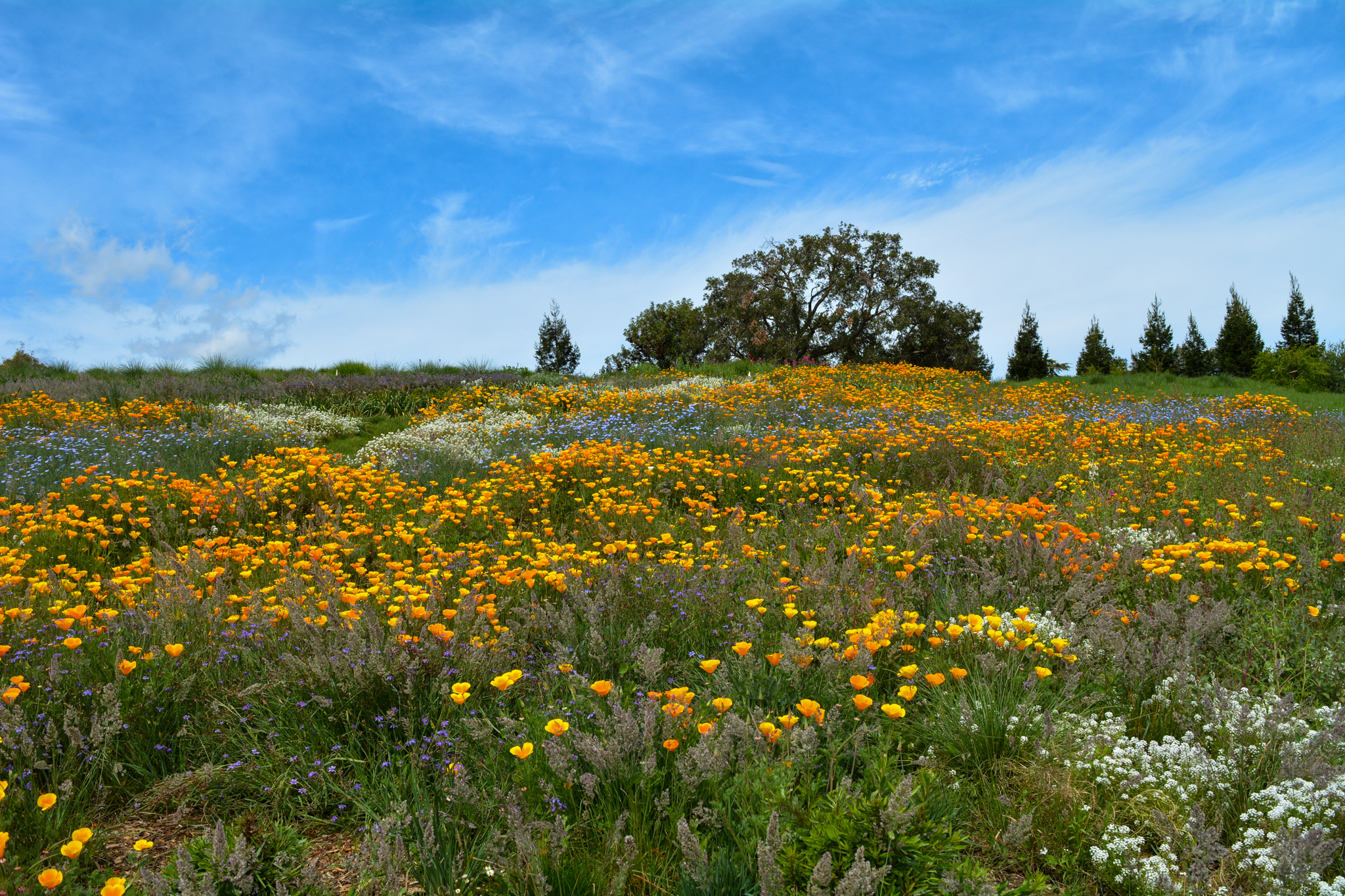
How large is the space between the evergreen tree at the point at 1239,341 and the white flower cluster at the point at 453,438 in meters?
46.1

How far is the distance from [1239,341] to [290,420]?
50.8 m

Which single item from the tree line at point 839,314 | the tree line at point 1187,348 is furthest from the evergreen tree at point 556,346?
the tree line at point 1187,348

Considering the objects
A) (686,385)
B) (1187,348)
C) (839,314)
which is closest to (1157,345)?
(1187,348)

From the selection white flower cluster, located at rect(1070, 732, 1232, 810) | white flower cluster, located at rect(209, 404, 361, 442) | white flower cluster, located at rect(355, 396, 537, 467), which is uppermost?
white flower cluster, located at rect(209, 404, 361, 442)

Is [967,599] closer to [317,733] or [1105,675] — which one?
[1105,675]

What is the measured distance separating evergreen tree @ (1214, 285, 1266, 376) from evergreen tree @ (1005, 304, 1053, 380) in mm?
10643

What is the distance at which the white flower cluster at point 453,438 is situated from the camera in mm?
10461

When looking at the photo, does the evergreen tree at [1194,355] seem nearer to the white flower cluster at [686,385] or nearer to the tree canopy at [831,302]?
the tree canopy at [831,302]

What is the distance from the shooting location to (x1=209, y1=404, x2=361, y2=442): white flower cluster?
41.9ft

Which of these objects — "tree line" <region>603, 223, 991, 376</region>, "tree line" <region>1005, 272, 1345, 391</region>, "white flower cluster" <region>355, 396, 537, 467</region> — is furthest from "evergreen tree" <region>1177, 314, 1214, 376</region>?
"white flower cluster" <region>355, 396, 537, 467</region>

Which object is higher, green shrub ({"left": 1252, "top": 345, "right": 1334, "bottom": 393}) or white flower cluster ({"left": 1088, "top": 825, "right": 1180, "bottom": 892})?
green shrub ({"left": 1252, "top": 345, "right": 1334, "bottom": 393})

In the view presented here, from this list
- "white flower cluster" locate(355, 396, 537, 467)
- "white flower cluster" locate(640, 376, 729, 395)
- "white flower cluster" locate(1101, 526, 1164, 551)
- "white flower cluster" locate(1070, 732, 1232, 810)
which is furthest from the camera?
"white flower cluster" locate(640, 376, 729, 395)

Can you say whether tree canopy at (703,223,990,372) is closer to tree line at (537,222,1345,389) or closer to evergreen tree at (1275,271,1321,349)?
tree line at (537,222,1345,389)

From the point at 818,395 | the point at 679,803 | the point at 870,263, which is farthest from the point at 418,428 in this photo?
the point at 870,263
